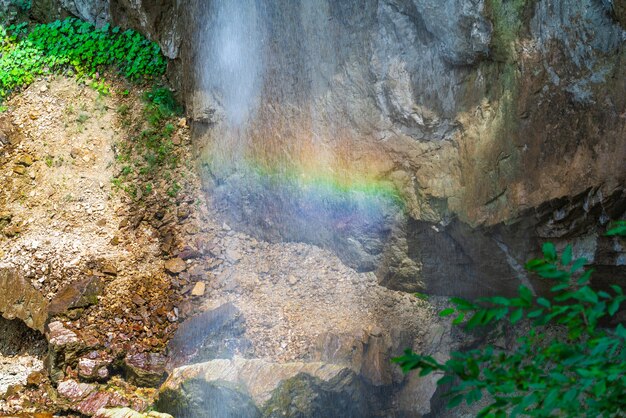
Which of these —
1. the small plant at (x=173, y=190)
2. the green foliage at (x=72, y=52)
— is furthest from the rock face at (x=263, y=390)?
the green foliage at (x=72, y=52)

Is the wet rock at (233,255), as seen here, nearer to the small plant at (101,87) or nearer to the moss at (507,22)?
the small plant at (101,87)

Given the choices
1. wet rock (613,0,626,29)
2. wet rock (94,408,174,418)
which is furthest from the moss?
wet rock (94,408,174,418)

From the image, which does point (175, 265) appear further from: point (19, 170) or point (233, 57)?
point (19, 170)

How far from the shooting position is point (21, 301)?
6.71 meters

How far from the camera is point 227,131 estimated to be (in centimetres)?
714

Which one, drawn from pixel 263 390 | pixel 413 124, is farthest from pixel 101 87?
pixel 263 390

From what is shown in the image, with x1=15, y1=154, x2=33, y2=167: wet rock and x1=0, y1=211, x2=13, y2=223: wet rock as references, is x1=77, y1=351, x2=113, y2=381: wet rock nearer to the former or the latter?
x1=0, y1=211, x2=13, y2=223: wet rock

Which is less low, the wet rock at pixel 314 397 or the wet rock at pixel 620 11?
the wet rock at pixel 620 11

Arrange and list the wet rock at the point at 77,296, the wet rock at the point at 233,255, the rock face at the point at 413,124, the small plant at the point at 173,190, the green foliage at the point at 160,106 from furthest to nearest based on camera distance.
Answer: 1. the green foliage at the point at 160,106
2. the small plant at the point at 173,190
3. the wet rock at the point at 233,255
4. the wet rock at the point at 77,296
5. the rock face at the point at 413,124

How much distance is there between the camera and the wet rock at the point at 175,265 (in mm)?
6812

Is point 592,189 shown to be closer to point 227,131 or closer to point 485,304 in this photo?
point 485,304

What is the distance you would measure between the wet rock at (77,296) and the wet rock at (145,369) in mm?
757

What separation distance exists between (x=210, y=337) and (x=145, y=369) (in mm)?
671

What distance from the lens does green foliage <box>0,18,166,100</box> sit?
327 inches
